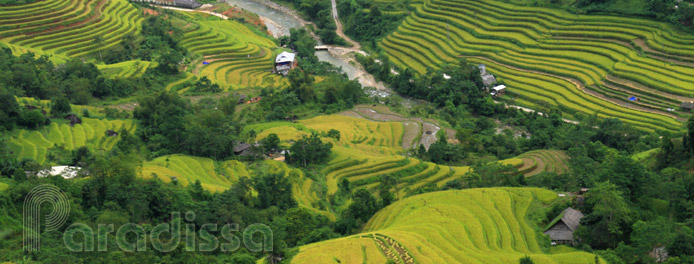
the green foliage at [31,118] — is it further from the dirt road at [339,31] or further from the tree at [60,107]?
the dirt road at [339,31]

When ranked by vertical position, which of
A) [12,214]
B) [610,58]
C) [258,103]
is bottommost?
[258,103]

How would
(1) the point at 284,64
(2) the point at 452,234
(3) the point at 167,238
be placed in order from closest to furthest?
(3) the point at 167,238, (2) the point at 452,234, (1) the point at 284,64

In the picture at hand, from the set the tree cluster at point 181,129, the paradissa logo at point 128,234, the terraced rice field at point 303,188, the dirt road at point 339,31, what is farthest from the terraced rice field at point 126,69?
the paradissa logo at point 128,234

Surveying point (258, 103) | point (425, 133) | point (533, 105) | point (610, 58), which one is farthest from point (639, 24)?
point (258, 103)

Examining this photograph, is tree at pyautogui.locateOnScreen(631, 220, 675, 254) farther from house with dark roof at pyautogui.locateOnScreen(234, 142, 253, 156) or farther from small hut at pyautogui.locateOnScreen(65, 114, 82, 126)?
small hut at pyautogui.locateOnScreen(65, 114, 82, 126)

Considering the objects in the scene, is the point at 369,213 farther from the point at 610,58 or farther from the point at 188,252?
the point at 610,58

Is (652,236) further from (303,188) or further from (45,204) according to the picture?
(45,204)

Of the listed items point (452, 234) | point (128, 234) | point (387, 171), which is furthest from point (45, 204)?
point (387, 171)

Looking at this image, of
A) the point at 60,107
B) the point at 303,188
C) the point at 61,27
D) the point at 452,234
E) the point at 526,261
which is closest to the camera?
the point at 526,261
